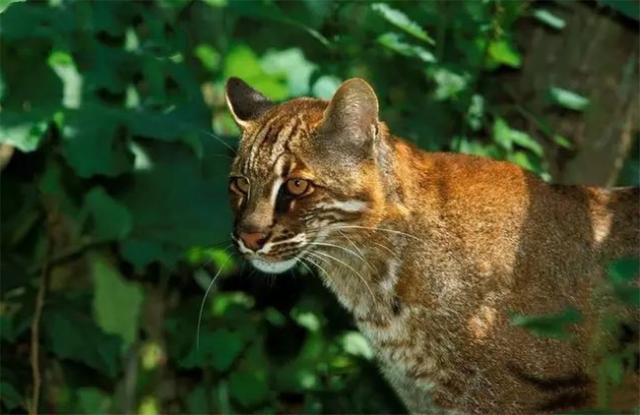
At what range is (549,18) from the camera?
7.14 meters

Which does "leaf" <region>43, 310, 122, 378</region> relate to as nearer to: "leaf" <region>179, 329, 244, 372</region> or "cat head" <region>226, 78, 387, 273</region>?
"leaf" <region>179, 329, 244, 372</region>

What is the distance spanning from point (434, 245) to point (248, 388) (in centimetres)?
222

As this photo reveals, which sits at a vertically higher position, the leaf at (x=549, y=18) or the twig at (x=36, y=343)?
the leaf at (x=549, y=18)

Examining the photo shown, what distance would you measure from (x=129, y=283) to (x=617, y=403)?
305 centimetres

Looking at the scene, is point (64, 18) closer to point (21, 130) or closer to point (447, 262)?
point (21, 130)

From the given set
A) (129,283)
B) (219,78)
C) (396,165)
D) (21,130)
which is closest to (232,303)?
(129,283)

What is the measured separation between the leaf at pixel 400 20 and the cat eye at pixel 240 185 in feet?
4.47

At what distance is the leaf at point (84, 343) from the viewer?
693 centimetres

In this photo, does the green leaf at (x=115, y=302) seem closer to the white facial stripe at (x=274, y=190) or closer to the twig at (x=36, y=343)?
the twig at (x=36, y=343)

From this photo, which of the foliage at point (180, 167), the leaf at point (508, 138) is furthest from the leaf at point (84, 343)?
the leaf at point (508, 138)

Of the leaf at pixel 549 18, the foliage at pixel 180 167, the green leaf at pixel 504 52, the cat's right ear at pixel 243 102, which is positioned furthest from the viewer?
the leaf at pixel 549 18

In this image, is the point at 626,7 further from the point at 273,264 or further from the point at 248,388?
the point at 248,388

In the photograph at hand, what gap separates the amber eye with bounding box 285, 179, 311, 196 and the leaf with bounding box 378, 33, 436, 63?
1.61 meters

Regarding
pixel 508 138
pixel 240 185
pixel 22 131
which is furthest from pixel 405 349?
pixel 22 131
